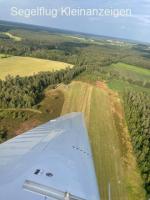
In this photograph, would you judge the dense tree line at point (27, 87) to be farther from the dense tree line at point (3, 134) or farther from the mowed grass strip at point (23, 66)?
the dense tree line at point (3, 134)

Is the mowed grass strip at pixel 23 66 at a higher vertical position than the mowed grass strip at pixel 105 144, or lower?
higher

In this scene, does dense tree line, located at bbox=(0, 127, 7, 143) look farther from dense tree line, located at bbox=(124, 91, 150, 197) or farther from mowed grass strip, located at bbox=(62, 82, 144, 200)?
dense tree line, located at bbox=(124, 91, 150, 197)

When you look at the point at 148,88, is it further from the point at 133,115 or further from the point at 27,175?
the point at 27,175

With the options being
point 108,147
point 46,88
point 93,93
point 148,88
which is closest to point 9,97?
point 46,88

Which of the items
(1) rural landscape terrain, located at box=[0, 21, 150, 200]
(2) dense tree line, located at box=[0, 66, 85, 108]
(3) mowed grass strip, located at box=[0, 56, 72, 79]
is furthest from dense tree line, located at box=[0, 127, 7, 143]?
(3) mowed grass strip, located at box=[0, 56, 72, 79]

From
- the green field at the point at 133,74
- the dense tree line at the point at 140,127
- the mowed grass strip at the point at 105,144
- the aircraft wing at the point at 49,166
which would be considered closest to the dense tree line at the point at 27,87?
the mowed grass strip at the point at 105,144
